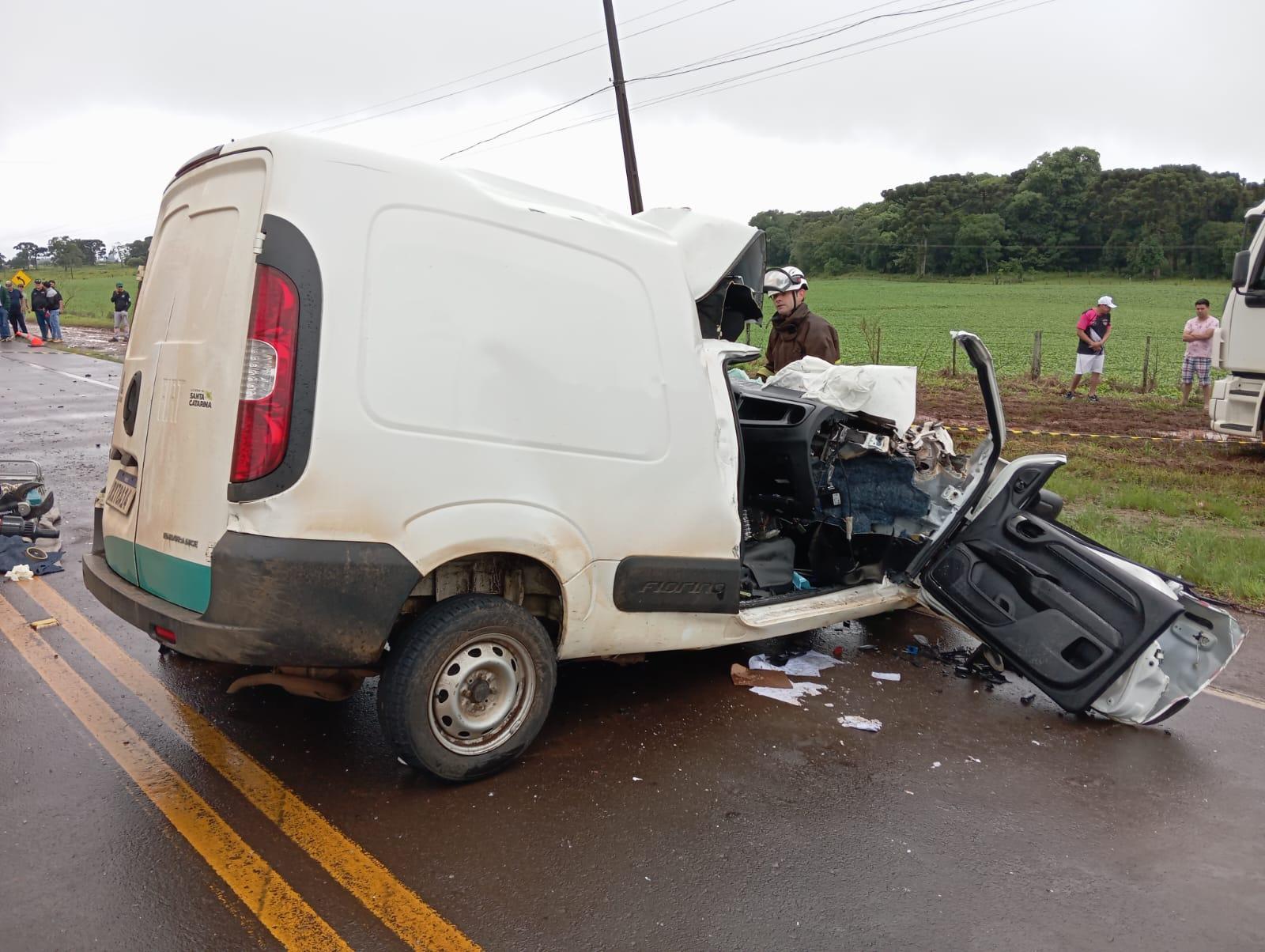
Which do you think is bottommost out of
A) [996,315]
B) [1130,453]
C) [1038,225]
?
[1130,453]

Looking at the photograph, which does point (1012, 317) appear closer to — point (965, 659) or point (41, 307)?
point (41, 307)

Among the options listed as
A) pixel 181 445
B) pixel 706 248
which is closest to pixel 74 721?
pixel 181 445

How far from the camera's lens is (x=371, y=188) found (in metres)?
3.10

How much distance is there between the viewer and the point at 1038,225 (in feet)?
276

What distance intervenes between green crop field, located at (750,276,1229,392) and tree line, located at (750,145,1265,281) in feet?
9.08

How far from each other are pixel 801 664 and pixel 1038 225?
8949 cm

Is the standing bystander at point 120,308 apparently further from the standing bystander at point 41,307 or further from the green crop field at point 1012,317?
the green crop field at point 1012,317

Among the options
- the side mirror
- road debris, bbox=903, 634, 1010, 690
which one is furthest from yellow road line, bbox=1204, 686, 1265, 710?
the side mirror

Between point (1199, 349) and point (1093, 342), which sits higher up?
point (1093, 342)

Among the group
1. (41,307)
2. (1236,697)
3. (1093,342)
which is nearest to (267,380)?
(1236,697)

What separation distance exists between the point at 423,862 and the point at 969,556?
2833 mm

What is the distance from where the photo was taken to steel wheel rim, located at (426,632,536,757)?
3.35 m

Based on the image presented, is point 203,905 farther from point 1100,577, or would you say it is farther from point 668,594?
point 1100,577

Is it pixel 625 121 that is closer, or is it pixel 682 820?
pixel 682 820
